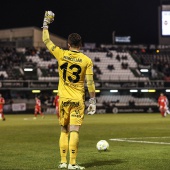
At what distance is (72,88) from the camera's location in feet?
38.1

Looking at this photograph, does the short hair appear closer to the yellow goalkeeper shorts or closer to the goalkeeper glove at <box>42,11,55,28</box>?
the goalkeeper glove at <box>42,11,55,28</box>

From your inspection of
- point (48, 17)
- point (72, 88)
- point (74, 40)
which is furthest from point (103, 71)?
point (74, 40)

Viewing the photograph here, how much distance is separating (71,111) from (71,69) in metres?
0.89

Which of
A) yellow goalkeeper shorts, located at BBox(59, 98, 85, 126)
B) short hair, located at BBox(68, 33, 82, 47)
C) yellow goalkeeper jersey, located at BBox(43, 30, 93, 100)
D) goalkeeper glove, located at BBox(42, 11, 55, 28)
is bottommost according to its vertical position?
yellow goalkeeper shorts, located at BBox(59, 98, 85, 126)

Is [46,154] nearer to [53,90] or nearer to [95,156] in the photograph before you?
[95,156]

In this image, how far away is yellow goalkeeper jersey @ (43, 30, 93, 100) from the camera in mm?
11523

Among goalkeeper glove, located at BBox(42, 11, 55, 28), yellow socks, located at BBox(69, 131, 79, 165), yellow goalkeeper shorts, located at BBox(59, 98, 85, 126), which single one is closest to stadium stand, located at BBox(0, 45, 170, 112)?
goalkeeper glove, located at BBox(42, 11, 55, 28)

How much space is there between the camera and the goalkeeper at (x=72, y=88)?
1145cm

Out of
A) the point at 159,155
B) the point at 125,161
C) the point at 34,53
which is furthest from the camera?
the point at 34,53

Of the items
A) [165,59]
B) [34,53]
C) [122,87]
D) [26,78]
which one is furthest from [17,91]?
[165,59]

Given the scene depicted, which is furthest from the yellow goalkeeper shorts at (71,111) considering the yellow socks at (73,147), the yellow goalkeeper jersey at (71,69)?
the yellow socks at (73,147)

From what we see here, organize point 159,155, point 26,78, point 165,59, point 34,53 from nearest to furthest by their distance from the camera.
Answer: point 159,155 → point 26,78 → point 34,53 → point 165,59

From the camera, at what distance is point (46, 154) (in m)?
14.9

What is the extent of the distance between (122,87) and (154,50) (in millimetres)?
16226
